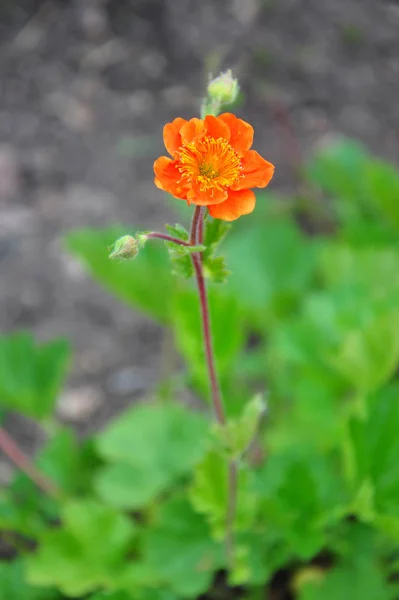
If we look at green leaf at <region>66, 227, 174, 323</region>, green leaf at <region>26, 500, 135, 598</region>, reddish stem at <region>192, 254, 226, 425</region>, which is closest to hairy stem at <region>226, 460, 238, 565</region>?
reddish stem at <region>192, 254, 226, 425</region>

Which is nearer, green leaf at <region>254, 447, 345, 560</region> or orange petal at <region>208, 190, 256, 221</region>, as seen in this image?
orange petal at <region>208, 190, 256, 221</region>

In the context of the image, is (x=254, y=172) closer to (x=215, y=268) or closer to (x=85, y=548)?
(x=215, y=268)

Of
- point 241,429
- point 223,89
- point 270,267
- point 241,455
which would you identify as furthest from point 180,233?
point 270,267

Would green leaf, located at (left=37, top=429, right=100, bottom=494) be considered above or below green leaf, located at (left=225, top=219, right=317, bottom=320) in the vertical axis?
below

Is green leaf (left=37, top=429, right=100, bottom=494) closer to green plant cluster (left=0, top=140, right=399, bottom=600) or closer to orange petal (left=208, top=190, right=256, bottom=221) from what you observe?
green plant cluster (left=0, top=140, right=399, bottom=600)

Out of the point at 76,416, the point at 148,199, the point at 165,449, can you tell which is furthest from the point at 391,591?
the point at 148,199

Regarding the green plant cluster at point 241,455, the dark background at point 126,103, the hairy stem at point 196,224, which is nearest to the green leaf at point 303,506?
the green plant cluster at point 241,455
